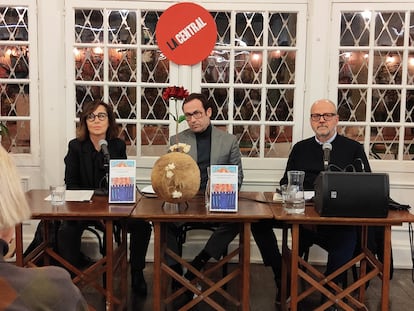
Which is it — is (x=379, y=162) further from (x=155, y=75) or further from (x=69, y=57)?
(x=69, y=57)

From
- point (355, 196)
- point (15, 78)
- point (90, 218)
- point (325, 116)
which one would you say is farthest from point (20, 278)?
point (15, 78)

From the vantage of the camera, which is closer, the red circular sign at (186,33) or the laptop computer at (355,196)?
the laptop computer at (355,196)

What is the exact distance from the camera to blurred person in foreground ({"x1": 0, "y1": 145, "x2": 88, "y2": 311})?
933 mm

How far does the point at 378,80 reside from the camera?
354 cm

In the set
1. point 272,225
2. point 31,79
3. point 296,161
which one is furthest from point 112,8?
point 272,225

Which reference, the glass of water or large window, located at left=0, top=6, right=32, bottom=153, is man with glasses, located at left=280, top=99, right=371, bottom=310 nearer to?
the glass of water

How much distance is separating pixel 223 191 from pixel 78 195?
34.3 inches

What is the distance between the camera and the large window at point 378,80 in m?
3.48

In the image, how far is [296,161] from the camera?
3.21m

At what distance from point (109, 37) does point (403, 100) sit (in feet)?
7.56

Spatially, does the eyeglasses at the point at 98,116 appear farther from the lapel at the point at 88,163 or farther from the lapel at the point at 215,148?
the lapel at the point at 215,148

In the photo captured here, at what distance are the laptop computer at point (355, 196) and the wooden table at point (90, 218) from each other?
39.1 inches

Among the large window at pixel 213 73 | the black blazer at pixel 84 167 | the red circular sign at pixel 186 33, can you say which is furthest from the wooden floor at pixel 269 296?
the red circular sign at pixel 186 33

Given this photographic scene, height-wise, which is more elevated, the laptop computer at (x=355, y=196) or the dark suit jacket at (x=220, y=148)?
the dark suit jacket at (x=220, y=148)
